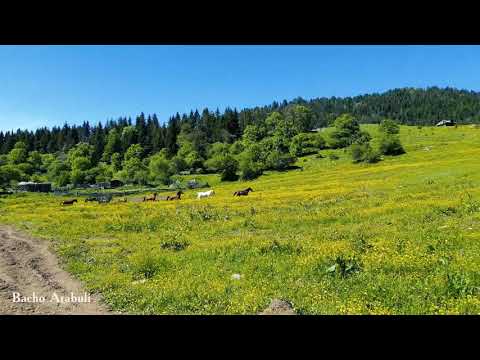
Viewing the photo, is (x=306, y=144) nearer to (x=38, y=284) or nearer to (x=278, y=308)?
(x=38, y=284)

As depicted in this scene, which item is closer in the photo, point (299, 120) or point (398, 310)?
point (398, 310)

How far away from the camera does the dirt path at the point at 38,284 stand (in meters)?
11.5

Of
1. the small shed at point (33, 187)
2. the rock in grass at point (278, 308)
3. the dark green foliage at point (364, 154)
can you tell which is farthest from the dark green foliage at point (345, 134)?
the rock in grass at point (278, 308)

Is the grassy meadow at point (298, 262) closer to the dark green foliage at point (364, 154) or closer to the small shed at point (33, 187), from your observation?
the dark green foliage at point (364, 154)

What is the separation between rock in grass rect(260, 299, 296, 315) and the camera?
1004 cm

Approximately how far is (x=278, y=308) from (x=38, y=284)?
336 inches

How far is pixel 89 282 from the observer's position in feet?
46.3

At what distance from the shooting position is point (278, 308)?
10242 millimetres

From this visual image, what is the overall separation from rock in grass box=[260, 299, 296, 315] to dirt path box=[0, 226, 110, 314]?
4.59 metres

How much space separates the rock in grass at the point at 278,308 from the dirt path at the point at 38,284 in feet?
15.1
